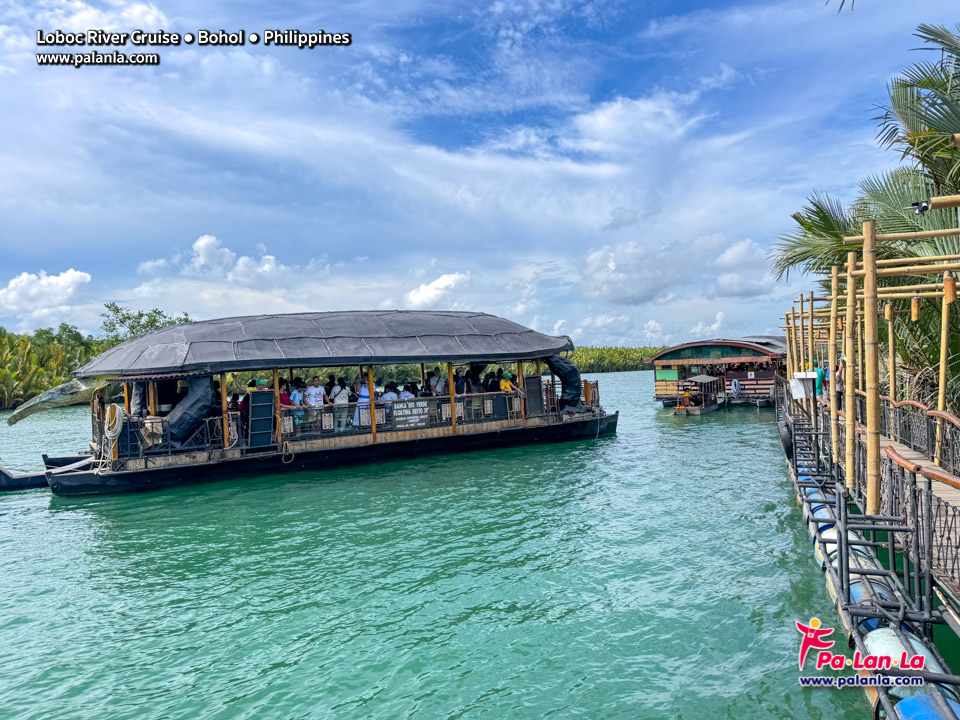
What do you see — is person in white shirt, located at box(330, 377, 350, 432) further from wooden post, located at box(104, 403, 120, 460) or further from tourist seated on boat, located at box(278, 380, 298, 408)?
wooden post, located at box(104, 403, 120, 460)

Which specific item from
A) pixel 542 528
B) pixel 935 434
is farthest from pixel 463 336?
pixel 935 434

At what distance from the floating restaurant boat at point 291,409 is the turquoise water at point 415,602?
1.14 m

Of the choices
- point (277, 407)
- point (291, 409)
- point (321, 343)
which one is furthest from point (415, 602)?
point (321, 343)

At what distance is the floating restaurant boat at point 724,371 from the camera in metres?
32.5

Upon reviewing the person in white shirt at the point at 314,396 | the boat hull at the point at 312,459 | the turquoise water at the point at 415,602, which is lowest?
the turquoise water at the point at 415,602

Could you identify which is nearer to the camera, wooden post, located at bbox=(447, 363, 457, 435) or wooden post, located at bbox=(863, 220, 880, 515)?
wooden post, located at bbox=(863, 220, 880, 515)

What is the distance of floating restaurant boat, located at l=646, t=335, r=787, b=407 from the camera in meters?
32.5

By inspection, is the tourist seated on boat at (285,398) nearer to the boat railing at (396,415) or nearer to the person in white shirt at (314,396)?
the boat railing at (396,415)

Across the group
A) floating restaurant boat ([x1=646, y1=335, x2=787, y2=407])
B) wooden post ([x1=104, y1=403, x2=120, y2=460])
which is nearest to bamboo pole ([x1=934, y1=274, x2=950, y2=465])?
wooden post ([x1=104, y1=403, x2=120, y2=460])

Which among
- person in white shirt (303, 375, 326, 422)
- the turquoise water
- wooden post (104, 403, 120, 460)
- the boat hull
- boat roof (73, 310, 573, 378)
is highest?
boat roof (73, 310, 573, 378)

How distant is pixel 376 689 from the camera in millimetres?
5930

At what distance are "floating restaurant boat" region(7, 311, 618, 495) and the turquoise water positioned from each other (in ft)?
3.73

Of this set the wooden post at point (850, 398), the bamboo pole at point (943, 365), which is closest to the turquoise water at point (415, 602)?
the wooden post at point (850, 398)

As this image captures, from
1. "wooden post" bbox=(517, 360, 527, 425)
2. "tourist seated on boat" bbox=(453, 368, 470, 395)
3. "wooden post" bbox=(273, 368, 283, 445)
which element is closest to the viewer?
"wooden post" bbox=(273, 368, 283, 445)
